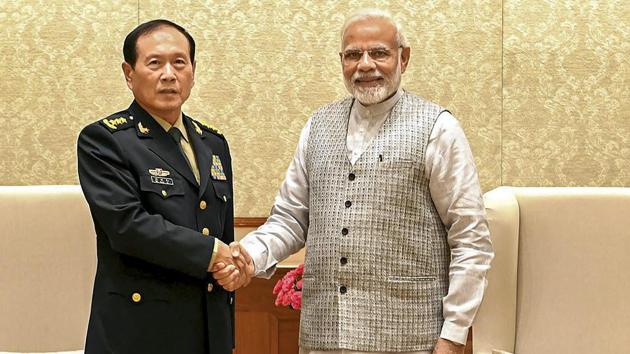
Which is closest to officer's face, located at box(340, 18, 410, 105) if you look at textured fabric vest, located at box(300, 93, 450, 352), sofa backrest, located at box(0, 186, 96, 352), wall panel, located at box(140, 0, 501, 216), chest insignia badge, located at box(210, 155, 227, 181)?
textured fabric vest, located at box(300, 93, 450, 352)

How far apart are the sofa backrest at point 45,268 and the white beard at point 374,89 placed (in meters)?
1.06

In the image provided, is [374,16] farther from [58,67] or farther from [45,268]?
[58,67]

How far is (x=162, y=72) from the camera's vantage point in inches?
93.6

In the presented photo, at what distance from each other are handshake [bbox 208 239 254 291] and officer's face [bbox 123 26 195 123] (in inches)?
15.7

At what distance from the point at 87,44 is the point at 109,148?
2.28 meters

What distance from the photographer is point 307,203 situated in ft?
8.74

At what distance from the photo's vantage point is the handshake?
236 cm

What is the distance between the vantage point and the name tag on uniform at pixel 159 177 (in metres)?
2.31

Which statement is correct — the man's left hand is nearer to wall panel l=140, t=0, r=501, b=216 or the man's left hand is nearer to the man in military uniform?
the man in military uniform

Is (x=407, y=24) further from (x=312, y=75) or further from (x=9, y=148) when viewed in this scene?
(x=9, y=148)

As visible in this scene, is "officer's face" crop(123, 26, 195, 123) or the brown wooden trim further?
the brown wooden trim

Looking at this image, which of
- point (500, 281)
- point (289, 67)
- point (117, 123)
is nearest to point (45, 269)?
point (117, 123)

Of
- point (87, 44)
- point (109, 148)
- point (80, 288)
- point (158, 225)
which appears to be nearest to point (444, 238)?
point (158, 225)

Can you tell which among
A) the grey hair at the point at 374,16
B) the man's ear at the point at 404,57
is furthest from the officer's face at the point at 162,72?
the man's ear at the point at 404,57
